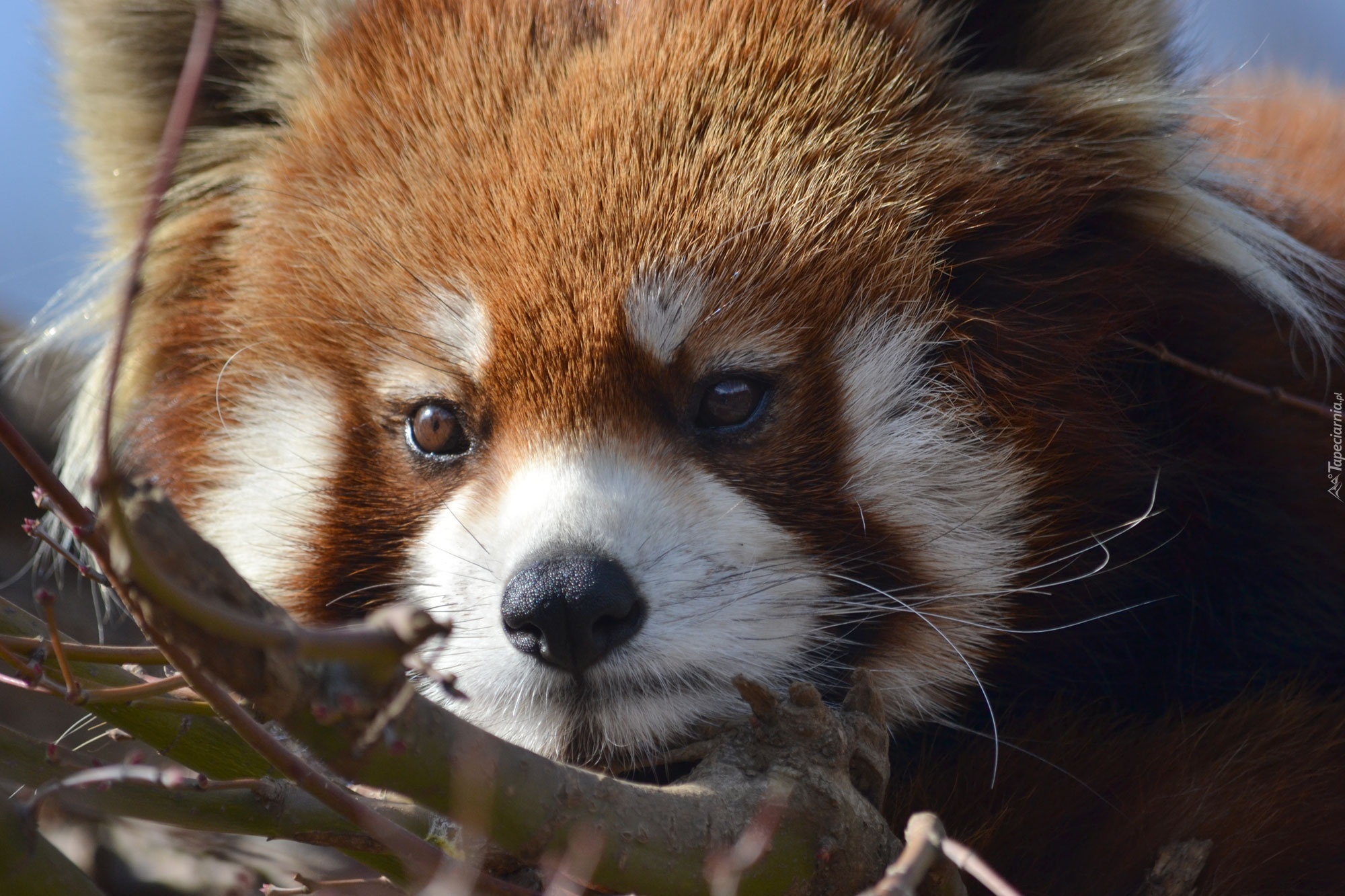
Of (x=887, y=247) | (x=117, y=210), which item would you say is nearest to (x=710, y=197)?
(x=887, y=247)

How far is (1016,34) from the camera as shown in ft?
7.70

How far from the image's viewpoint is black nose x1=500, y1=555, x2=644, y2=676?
1.83 m

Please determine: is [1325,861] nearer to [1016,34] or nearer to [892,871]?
Result: [892,871]

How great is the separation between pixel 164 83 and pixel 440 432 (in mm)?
1043

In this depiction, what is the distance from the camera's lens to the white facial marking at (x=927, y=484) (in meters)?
2.15

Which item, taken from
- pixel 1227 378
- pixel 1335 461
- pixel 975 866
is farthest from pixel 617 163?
pixel 1335 461

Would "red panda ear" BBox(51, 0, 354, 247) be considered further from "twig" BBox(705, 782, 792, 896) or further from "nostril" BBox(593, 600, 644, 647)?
"twig" BBox(705, 782, 792, 896)

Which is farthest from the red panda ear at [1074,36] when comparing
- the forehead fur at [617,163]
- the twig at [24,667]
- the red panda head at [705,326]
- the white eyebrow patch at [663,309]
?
the twig at [24,667]

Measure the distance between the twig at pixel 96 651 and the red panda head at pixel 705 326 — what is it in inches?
20.8

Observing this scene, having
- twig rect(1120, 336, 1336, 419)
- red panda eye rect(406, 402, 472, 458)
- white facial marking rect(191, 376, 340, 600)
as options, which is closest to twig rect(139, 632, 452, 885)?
red panda eye rect(406, 402, 472, 458)

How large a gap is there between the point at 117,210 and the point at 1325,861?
275 cm

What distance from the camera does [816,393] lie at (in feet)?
6.97

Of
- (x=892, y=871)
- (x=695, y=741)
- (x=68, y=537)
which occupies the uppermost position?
(x=892, y=871)

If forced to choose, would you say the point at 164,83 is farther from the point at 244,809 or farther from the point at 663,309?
the point at 244,809
